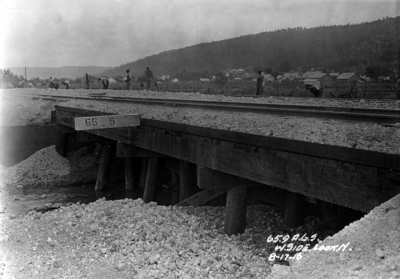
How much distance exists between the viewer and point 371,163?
3912mm

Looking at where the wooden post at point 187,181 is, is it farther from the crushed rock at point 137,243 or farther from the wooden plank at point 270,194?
the wooden plank at point 270,194

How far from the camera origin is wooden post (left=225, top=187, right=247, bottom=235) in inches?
250

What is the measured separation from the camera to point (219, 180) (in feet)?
20.4

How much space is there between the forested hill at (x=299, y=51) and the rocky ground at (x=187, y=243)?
25.6m

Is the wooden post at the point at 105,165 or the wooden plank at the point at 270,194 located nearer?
the wooden plank at the point at 270,194

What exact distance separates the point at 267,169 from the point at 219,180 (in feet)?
4.06

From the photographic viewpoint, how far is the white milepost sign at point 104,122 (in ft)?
24.5

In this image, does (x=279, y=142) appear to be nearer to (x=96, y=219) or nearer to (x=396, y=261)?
(x=396, y=261)

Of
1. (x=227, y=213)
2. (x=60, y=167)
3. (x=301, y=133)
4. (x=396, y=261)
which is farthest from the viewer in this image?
(x=60, y=167)

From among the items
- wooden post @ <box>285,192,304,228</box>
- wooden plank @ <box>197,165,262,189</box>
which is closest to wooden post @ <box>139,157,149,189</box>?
wooden plank @ <box>197,165,262,189</box>

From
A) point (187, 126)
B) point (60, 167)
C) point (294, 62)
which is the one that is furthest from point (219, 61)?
point (187, 126)

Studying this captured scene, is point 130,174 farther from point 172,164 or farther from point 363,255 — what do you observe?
point 363,255

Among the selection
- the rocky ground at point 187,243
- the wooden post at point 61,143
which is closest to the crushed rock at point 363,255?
the rocky ground at point 187,243

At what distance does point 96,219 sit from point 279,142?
3559mm
